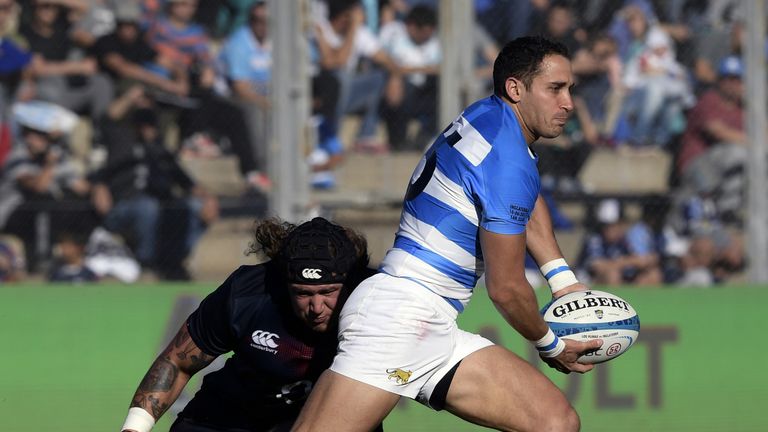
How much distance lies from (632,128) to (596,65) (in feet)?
1.84

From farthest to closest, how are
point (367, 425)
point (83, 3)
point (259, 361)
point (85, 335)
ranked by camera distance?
point (83, 3)
point (85, 335)
point (259, 361)
point (367, 425)

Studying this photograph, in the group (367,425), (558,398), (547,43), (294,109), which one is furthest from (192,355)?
(294,109)

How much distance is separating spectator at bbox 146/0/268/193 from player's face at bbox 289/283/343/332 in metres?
4.15

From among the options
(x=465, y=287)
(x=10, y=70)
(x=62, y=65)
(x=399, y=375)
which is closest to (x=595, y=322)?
(x=465, y=287)

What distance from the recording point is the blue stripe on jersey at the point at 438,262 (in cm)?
449

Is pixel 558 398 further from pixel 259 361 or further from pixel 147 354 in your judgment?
pixel 147 354

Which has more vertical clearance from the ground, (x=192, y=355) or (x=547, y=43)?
(x=547, y=43)

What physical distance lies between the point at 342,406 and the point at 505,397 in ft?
2.14

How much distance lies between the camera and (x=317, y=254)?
4.45 m

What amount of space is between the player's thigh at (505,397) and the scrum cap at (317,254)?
0.61 meters

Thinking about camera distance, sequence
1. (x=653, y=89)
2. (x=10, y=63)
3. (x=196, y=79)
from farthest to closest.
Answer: (x=653, y=89) < (x=196, y=79) < (x=10, y=63)

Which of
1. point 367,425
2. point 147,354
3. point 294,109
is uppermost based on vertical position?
point 294,109

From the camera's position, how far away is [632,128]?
9.23 metres

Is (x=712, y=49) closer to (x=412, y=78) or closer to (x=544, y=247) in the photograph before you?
(x=412, y=78)
